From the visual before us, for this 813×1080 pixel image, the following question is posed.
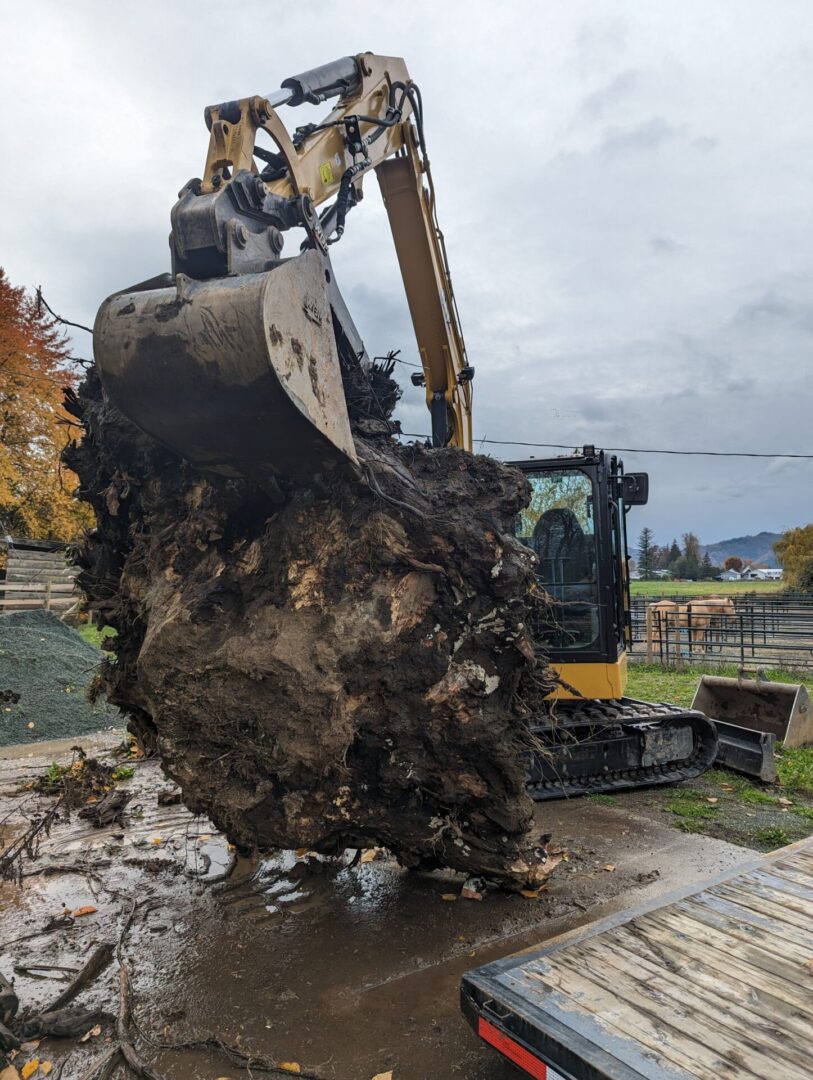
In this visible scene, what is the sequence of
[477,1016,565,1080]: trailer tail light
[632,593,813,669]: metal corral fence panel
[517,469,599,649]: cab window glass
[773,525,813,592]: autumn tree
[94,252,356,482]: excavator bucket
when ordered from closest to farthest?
1. [477,1016,565,1080]: trailer tail light
2. [94,252,356,482]: excavator bucket
3. [517,469,599,649]: cab window glass
4. [632,593,813,669]: metal corral fence panel
5. [773,525,813,592]: autumn tree

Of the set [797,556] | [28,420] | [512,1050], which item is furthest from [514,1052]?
[797,556]

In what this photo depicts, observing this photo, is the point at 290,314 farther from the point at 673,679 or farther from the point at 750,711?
the point at 673,679

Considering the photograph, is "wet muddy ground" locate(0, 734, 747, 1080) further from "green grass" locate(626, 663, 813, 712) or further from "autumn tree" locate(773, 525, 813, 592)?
"autumn tree" locate(773, 525, 813, 592)

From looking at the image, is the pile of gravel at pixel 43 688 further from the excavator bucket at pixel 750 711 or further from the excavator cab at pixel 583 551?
the excavator bucket at pixel 750 711

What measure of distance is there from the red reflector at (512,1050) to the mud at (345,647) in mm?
1115

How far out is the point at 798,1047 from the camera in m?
2.15

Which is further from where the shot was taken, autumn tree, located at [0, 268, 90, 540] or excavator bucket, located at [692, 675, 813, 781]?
autumn tree, located at [0, 268, 90, 540]

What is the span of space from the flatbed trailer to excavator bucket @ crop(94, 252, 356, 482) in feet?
7.17

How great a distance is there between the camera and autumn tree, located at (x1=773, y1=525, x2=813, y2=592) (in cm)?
2475

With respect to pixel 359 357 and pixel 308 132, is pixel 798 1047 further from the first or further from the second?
pixel 308 132

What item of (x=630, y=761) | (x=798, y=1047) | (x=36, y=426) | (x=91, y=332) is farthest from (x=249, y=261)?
(x=36, y=426)

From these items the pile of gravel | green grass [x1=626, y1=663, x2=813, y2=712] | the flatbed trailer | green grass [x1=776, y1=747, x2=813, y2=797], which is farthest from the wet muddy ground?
green grass [x1=626, y1=663, x2=813, y2=712]

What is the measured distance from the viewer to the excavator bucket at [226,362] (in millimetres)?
2523

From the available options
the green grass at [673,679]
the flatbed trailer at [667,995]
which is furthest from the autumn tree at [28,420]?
the flatbed trailer at [667,995]
